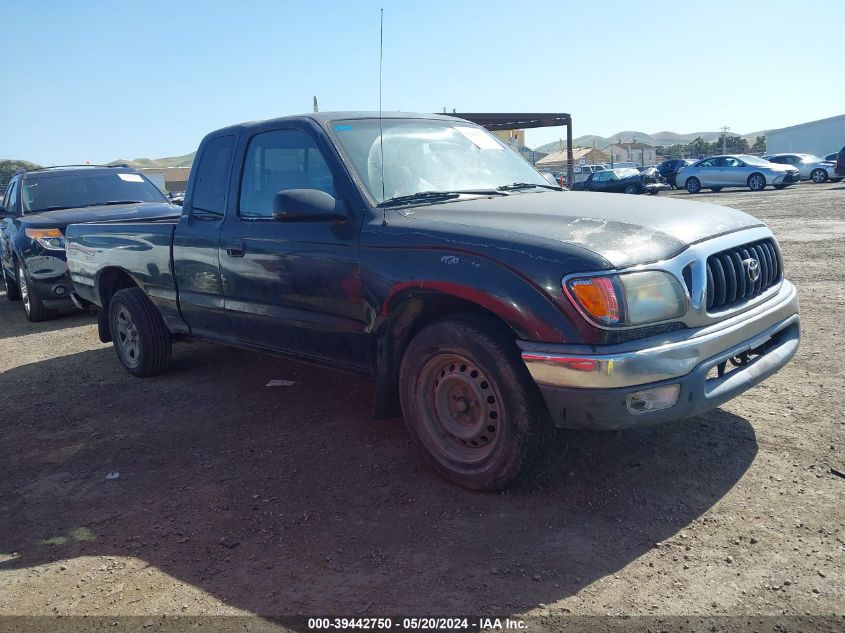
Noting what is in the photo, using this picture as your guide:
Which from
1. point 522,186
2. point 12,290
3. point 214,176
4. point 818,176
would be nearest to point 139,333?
point 214,176

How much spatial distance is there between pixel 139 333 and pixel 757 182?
2712cm

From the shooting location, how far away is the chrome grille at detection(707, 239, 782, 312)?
3508mm

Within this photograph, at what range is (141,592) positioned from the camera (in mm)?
3031

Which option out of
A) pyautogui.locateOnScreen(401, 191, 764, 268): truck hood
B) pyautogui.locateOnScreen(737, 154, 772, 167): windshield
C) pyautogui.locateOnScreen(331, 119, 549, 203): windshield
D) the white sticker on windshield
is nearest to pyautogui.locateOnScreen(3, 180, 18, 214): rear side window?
pyautogui.locateOnScreen(331, 119, 549, 203): windshield

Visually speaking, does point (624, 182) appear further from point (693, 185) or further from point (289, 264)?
point (289, 264)

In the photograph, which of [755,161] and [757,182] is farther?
[755,161]

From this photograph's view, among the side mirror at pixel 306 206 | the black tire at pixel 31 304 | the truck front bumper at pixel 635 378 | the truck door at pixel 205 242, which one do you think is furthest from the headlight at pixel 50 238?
the truck front bumper at pixel 635 378

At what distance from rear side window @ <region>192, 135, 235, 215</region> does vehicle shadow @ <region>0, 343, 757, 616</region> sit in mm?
1451

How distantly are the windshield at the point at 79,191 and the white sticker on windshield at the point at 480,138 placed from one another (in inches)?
243

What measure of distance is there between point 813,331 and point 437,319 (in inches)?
154

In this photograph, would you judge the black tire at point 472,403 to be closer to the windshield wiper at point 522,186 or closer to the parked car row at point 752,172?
the windshield wiper at point 522,186

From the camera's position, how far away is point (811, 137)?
162 feet

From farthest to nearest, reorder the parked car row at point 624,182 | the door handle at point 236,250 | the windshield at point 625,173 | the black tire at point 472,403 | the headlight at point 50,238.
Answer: the windshield at point 625,173 < the parked car row at point 624,182 < the headlight at point 50,238 < the door handle at point 236,250 < the black tire at point 472,403

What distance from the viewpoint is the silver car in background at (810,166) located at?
97.8 ft
